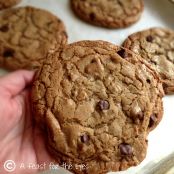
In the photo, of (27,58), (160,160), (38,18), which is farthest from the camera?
(38,18)

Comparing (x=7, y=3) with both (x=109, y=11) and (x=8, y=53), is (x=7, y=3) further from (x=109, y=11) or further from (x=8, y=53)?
(x=109, y=11)

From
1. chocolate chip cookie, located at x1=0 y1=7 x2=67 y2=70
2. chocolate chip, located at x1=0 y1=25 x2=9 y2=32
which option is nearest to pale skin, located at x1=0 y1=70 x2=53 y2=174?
chocolate chip cookie, located at x1=0 y1=7 x2=67 y2=70

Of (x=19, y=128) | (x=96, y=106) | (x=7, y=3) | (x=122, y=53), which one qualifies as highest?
(x=122, y=53)

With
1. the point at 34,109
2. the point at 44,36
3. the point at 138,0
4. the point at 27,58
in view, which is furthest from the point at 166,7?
the point at 34,109

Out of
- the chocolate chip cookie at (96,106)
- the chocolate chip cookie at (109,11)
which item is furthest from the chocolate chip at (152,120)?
the chocolate chip cookie at (109,11)

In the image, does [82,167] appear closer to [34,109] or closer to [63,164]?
[63,164]

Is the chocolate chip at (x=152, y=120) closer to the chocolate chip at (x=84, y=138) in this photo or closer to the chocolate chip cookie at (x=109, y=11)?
the chocolate chip at (x=84, y=138)

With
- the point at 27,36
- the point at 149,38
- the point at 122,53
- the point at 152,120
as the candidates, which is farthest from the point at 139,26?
the point at 152,120
